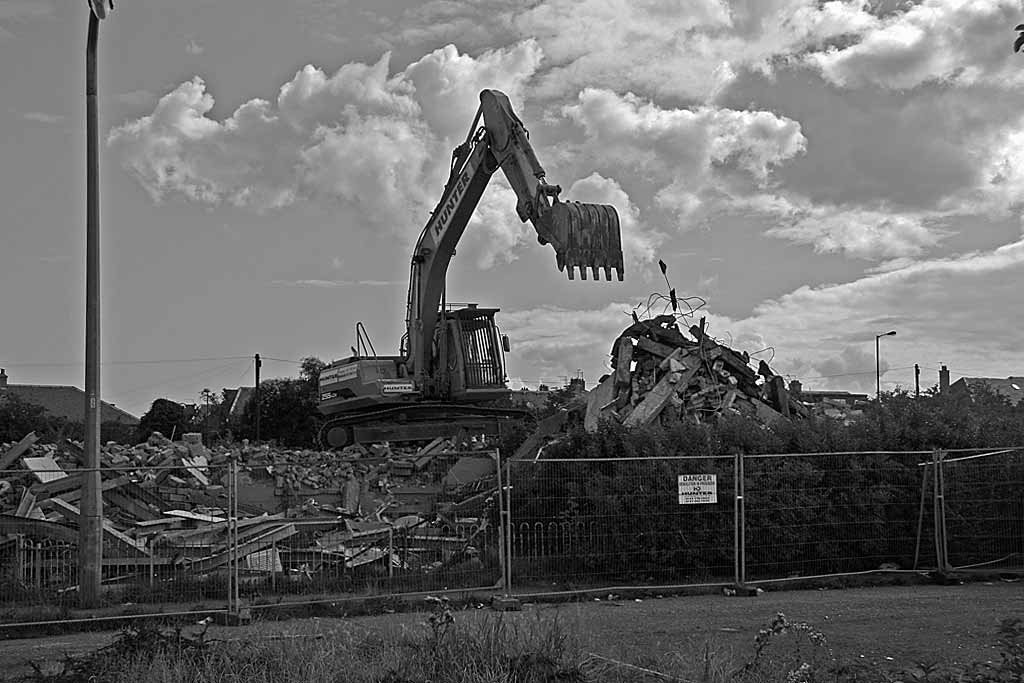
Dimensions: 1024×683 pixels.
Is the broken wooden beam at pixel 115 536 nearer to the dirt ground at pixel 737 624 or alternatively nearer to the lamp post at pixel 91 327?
the lamp post at pixel 91 327

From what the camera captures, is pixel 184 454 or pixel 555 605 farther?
pixel 184 454

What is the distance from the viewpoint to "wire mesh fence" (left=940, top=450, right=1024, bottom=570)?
1747 cm

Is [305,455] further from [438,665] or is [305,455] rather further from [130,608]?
[438,665]

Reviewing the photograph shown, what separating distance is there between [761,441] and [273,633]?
29.0 feet

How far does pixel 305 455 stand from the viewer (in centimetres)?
2902

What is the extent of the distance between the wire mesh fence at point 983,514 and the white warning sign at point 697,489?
12.2 feet

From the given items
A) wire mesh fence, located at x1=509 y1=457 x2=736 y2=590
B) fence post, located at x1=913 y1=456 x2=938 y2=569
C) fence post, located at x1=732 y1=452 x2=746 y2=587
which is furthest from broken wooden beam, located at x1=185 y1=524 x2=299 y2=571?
fence post, located at x1=913 y1=456 x2=938 y2=569

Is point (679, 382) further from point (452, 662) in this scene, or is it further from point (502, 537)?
point (452, 662)

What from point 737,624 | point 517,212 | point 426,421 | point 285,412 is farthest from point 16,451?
point 285,412

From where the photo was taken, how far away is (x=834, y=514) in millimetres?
17000

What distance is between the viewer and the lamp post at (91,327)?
13938 millimetres

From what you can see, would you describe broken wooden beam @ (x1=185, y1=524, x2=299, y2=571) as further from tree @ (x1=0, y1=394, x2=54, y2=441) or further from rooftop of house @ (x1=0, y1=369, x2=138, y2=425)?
rooftop of house @ (x1=0, y1=369, x2=138, y2=425)

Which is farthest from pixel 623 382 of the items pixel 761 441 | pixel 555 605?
pixel 555 605

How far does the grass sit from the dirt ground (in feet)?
1.17
